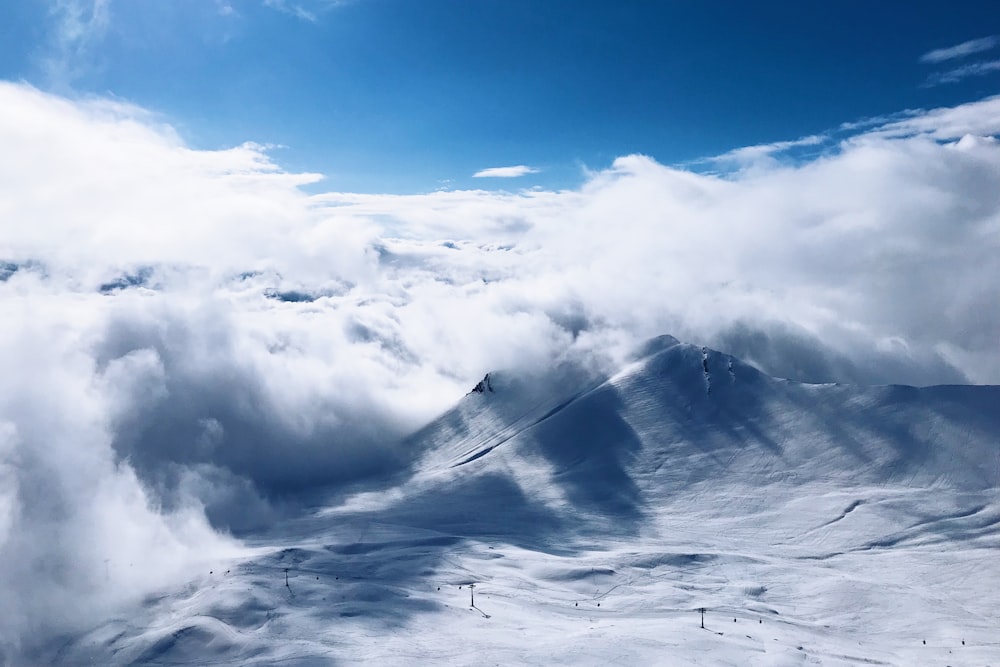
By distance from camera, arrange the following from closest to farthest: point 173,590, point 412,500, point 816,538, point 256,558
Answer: point 173,590
point 256,558
point 816,538
point 412,500

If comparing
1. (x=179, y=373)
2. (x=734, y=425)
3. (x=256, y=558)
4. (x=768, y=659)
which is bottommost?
(x=768, y=659)

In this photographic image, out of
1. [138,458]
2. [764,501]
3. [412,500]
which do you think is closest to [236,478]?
[138,458]

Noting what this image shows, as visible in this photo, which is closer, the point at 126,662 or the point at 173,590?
the point at 126,662

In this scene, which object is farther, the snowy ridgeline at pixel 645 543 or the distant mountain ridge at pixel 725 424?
the distant mountain ridge at pixel 725 424

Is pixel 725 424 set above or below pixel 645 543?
above

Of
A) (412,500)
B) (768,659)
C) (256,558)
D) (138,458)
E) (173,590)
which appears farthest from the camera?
(138,458)

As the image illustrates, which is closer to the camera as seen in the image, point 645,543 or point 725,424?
point 645,543

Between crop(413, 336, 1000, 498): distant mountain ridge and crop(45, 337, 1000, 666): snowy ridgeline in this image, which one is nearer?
crop(45, 337, 1000, 666): snowy ridgeline

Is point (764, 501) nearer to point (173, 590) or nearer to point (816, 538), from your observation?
point (816, 538)
